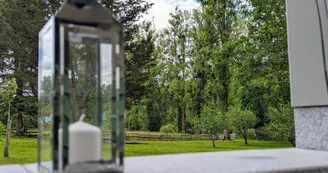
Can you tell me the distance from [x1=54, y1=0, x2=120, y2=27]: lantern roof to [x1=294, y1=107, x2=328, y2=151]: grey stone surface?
121 cm

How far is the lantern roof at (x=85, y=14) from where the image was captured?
0.66 metres

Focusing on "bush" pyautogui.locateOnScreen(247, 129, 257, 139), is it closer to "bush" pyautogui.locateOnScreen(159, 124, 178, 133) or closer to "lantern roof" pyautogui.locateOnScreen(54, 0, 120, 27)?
"bush" pyautogui.locateOnScreen(159, 124, 178, 133)

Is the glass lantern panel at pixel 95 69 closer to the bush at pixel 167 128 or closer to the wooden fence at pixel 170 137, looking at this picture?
the wooden fence at pixel 170 137

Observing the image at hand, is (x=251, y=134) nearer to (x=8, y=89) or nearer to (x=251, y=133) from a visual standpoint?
(x=251, y=133)

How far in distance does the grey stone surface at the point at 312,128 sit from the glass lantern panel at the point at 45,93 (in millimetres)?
1241

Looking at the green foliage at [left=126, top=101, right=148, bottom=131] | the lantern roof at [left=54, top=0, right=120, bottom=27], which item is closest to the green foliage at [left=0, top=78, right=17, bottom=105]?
the green foliage at [left=126, top=101, right=148, bottom=131]

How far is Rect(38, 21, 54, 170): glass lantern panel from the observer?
0.77m

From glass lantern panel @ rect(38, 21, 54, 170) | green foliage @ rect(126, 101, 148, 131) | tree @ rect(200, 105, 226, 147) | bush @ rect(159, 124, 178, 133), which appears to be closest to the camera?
glass lantern panel @ rect(38, 21, 54, 170)

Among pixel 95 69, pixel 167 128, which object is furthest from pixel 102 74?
pixel 167 128

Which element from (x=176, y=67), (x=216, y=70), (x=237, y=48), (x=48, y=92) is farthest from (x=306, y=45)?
(x=176, y=67)

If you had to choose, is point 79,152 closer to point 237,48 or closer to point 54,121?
point 54,121

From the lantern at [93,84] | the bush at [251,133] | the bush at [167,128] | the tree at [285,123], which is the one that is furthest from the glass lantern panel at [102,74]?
the bush at [167,128]

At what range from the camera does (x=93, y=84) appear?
0.82 metres

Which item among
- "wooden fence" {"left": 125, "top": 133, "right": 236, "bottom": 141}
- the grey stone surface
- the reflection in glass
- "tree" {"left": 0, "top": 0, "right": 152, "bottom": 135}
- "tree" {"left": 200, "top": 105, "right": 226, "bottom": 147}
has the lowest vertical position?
"wooden fence" {"left": 125, "top": 133, "right": 236, "bottom": 141}
